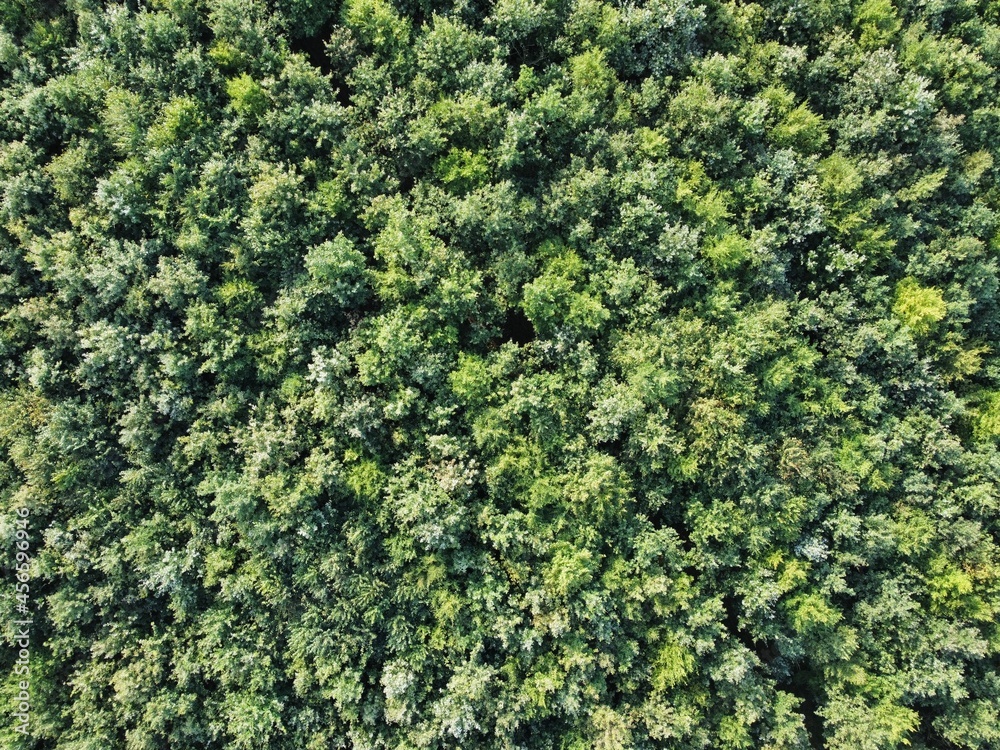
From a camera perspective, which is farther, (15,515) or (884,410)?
(884,410)

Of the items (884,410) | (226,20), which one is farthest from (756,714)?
(226,20)

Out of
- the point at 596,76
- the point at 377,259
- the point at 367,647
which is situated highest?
the point at 596,76

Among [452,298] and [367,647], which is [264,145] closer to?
[452,298]

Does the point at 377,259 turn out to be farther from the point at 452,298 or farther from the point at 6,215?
the point at 6,215

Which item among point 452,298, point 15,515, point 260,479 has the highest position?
point 452,298

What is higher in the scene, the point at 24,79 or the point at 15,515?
→ the point at 24,79

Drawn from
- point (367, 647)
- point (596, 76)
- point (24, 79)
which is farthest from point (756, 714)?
point (24, 79)
